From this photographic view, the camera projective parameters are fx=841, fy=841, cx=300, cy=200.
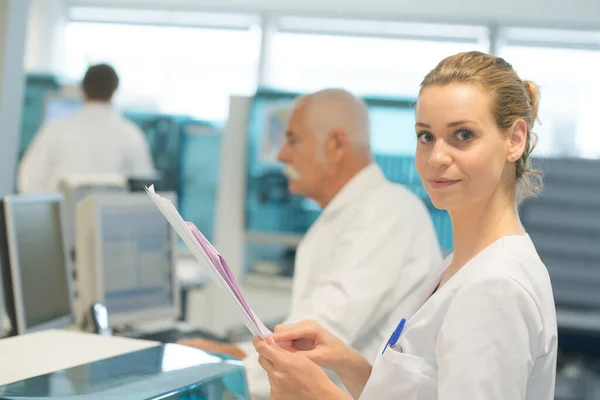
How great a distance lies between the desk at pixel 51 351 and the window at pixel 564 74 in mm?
7332

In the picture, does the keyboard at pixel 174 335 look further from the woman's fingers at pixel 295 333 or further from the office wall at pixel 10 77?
the woman's fingers at pixel 295 333

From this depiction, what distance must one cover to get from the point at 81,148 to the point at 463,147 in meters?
3.56

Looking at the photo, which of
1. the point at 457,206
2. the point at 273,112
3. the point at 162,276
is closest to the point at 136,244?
the point at 162,276

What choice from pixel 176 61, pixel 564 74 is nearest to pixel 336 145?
pixel 564 74

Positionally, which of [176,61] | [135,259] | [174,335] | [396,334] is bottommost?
[174,335]

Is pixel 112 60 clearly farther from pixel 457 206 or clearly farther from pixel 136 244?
pixel 457 206

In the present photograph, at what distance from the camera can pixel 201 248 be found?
1198mm

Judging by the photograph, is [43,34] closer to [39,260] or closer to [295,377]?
[39,260]

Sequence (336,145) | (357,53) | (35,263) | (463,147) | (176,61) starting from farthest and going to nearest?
1. (176,61)
2. (357,53)
3. (336,145)
4. (35,263)
5. (463,147)

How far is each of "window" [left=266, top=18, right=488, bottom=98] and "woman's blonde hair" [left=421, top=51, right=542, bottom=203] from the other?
729 cm

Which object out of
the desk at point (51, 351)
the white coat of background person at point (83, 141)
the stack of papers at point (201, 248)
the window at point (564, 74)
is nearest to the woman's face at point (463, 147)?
the stack of papers at point (201, 248)

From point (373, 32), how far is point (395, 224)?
6.54m

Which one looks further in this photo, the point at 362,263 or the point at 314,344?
the point at 362,263

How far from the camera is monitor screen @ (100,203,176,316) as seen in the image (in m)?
2.65
